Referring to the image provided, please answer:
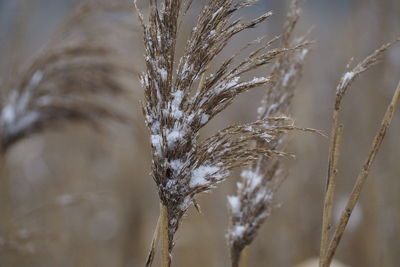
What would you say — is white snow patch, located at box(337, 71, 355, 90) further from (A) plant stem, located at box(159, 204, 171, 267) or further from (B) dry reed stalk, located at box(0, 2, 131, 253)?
(B) dry reed stalk, located at box(0, 2, 131, 253)

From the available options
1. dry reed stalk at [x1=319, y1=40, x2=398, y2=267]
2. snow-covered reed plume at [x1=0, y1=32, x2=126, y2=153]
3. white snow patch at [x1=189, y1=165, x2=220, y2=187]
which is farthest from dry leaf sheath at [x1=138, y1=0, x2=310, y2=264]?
snow-covered reed plume at [x1=0, y1=32, x2=126, y2=153]

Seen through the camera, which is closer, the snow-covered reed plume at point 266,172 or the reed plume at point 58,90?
the snow-covered reed plume at point 266,172

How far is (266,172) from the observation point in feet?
4.28

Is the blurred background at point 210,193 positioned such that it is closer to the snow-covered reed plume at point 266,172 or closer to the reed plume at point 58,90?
the reed plume at point 58,90

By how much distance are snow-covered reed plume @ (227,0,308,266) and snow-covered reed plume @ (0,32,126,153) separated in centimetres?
123

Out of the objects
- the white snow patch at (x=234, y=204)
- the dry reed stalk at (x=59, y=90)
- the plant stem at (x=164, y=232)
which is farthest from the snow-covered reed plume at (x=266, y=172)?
the dry reed stalk at (x=59, y=90)

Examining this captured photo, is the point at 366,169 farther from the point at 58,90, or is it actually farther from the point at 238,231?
the point at 58,90

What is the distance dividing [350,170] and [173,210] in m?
4.69

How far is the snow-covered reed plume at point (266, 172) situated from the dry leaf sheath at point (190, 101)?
0.28m

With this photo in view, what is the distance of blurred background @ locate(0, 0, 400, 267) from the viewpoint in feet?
11.4

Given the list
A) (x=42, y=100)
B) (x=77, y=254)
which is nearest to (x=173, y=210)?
(x=42, y=100)

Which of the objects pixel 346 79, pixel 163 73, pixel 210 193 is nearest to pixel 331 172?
pixel 346 79

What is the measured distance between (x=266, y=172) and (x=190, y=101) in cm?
40

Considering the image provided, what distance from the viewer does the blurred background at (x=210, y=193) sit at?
348cm
